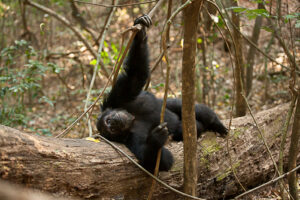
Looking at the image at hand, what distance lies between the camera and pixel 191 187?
2695mm

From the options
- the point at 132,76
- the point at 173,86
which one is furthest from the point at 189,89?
the point at 173,86

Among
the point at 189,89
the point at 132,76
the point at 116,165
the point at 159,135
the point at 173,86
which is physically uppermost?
the point at 132,76

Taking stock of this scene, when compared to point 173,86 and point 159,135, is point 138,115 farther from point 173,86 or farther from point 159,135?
point 173,86

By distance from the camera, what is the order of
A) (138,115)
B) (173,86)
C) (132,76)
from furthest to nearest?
1. (173,86)
2. (138,115)
3. (132,76)

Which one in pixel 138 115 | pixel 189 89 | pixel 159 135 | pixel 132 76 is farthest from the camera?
pixel 138 115

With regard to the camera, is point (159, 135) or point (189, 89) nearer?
point (189, 89)

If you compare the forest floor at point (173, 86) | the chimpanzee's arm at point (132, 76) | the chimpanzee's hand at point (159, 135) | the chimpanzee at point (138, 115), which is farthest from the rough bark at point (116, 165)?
the chimpanzee's arm at point (132, 76)

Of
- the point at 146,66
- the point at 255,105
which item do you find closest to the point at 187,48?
the point at 146,66

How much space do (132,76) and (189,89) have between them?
1403mm

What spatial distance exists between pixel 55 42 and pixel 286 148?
9151 mm

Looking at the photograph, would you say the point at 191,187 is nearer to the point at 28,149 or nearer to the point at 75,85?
the point at 28,149

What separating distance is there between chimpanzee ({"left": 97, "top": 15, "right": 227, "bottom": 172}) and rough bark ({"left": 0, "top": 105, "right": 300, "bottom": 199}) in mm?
185

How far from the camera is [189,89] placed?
2.51m

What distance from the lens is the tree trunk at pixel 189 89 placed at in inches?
95.3
